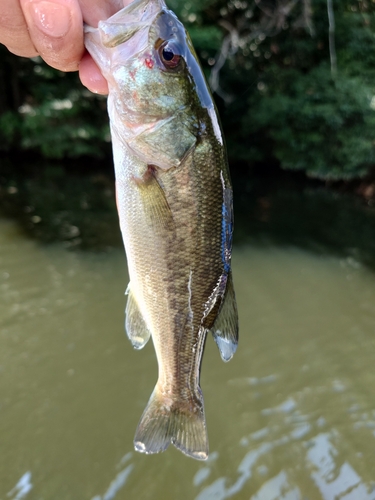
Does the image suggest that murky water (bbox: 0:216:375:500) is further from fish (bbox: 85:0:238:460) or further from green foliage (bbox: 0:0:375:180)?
green foliage (bbox: 0:0:375:180)

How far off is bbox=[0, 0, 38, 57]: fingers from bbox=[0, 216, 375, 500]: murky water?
3336mm

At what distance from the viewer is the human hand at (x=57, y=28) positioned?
1.44 metres

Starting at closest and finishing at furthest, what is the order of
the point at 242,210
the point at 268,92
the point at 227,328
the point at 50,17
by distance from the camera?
1. the point at 50,17
2. the point at 227,328
3. the point at 242,210
4. the point at 268,92

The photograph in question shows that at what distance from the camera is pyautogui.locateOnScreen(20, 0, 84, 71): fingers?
1.44 m

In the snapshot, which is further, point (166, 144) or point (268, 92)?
point (268, 92)

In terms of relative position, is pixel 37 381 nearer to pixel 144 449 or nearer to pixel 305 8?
pixel 144 449

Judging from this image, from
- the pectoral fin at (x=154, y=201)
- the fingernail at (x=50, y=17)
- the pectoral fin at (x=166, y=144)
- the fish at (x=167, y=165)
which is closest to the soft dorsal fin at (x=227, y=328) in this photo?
the fish at (x=167, y=165)

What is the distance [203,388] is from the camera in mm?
4574

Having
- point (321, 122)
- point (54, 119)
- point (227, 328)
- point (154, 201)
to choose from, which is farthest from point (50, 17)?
point (54, 119)

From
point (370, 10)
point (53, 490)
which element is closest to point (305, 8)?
point (370, 10)

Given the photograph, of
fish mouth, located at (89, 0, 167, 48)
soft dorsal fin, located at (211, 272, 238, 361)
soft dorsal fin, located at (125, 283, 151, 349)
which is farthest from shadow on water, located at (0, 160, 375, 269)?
fish mouth, located at (89, 0, 167, 48)

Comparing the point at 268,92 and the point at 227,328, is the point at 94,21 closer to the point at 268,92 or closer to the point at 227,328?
the point at 227,328

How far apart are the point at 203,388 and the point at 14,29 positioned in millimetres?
3946

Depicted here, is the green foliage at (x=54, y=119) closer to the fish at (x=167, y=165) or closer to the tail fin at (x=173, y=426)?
the fish at (x=167, y=165)
